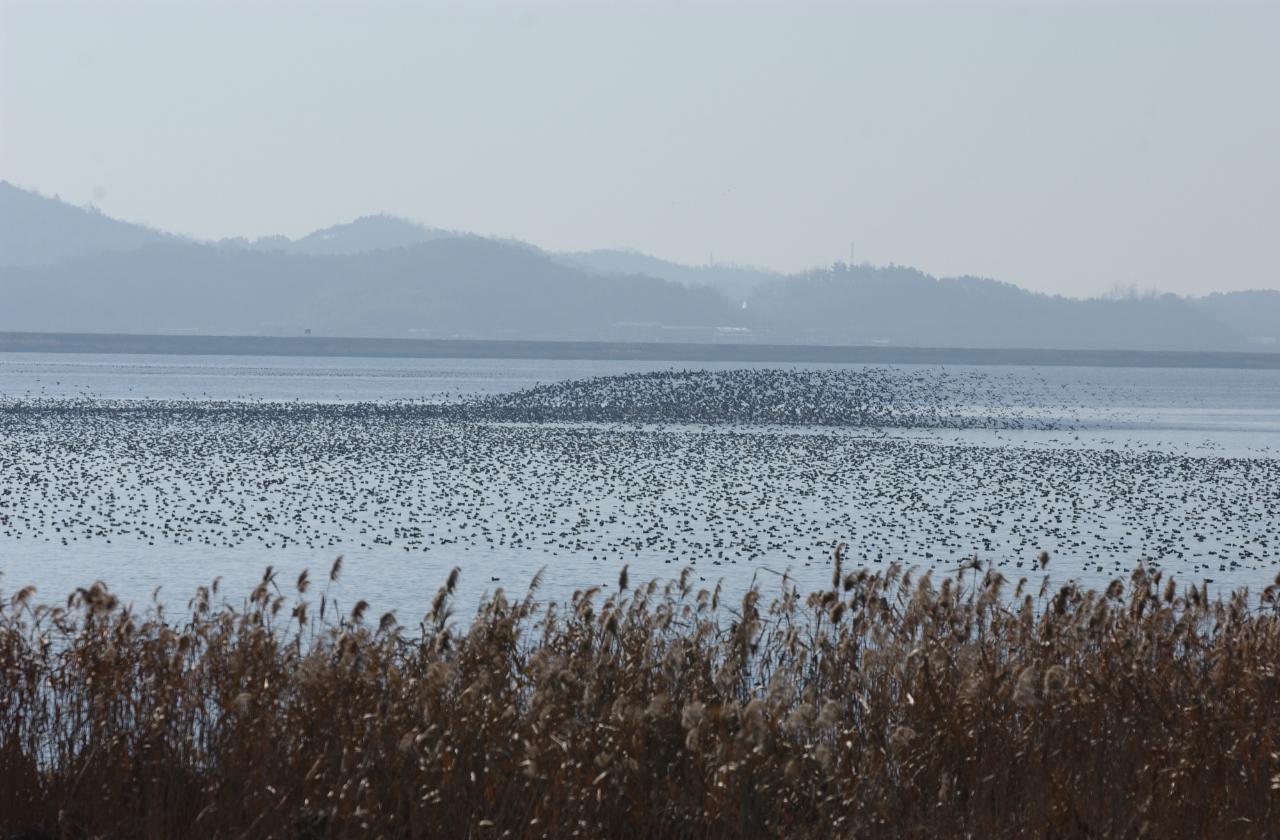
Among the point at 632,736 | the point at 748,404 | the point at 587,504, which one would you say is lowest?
the point at 587,504

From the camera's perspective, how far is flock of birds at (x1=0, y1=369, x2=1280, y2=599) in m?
28.1

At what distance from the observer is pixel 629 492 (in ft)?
123

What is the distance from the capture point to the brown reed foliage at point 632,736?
855cm

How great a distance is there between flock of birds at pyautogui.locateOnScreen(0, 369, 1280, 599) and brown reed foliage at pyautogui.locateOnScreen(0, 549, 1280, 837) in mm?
12283

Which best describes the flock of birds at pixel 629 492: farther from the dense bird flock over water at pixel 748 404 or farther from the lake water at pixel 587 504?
the dense bird flock over water at pixel 748 404

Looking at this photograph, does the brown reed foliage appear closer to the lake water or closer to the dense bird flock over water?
the lake water

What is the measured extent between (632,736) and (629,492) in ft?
92.9

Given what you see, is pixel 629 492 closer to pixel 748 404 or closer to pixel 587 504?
pixel 587 504

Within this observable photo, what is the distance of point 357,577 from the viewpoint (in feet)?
77.4

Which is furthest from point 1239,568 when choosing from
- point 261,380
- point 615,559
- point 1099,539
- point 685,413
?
point 261,380

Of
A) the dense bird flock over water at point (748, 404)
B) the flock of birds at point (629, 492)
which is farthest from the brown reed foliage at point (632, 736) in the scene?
the dense bird flock over water at point (748, 404)

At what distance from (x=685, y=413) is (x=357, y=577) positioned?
1956 inches

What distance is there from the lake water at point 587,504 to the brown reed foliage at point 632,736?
27.3 feet

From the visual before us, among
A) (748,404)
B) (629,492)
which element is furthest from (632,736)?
(748,404)
